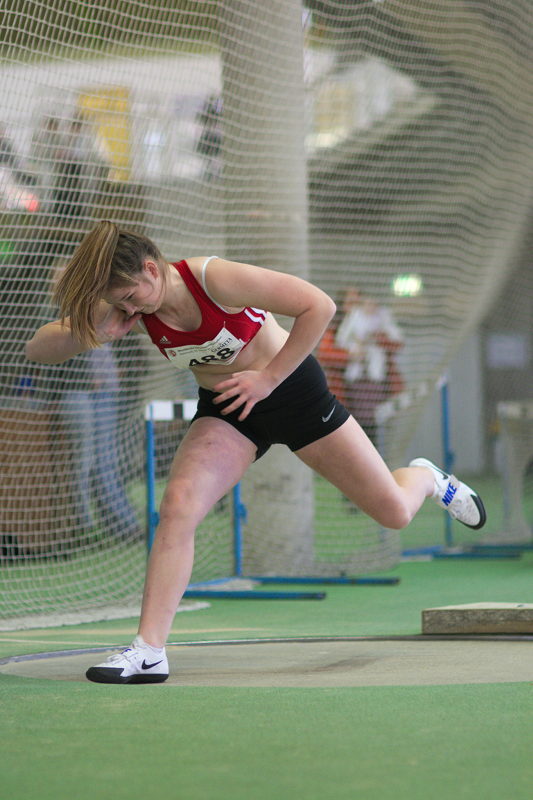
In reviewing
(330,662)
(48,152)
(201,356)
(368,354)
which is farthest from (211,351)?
(368,354)

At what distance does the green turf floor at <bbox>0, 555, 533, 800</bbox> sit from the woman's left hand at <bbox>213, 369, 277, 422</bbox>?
81cm

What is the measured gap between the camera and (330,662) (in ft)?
13.5

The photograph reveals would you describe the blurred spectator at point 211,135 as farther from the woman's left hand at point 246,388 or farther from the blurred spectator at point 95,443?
the woman's left hand at point 246,388

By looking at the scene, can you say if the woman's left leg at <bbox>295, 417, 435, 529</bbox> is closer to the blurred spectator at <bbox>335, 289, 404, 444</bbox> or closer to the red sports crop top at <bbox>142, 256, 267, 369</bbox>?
the red sports crop top at <bbox>142, 256, 267, 369</bbox>

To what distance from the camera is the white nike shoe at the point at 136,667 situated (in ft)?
11.8

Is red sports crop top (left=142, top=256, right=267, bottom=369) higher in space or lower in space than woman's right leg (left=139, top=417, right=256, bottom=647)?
higher

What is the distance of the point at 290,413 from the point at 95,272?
0.81 metres

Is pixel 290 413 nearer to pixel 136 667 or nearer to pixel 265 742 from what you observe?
pixel 136 667

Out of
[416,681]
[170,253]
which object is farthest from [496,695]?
[170,253]

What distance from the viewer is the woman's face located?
11.6ft

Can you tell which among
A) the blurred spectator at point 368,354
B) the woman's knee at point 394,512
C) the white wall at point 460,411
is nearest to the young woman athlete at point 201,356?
the woman's knee at point 394,512

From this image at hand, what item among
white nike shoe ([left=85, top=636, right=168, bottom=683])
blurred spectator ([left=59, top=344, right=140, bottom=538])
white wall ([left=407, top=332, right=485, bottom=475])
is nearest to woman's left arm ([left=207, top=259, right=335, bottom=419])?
white nike shoe ([left=85, top=636, right=168, bottom=683])

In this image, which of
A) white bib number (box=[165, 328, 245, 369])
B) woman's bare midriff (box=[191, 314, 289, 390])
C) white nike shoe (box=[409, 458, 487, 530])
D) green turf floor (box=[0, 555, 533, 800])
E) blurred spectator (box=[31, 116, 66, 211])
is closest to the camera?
green turf floor (box=[0, 555, 533, 800])

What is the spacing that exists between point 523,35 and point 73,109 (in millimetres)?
3982
